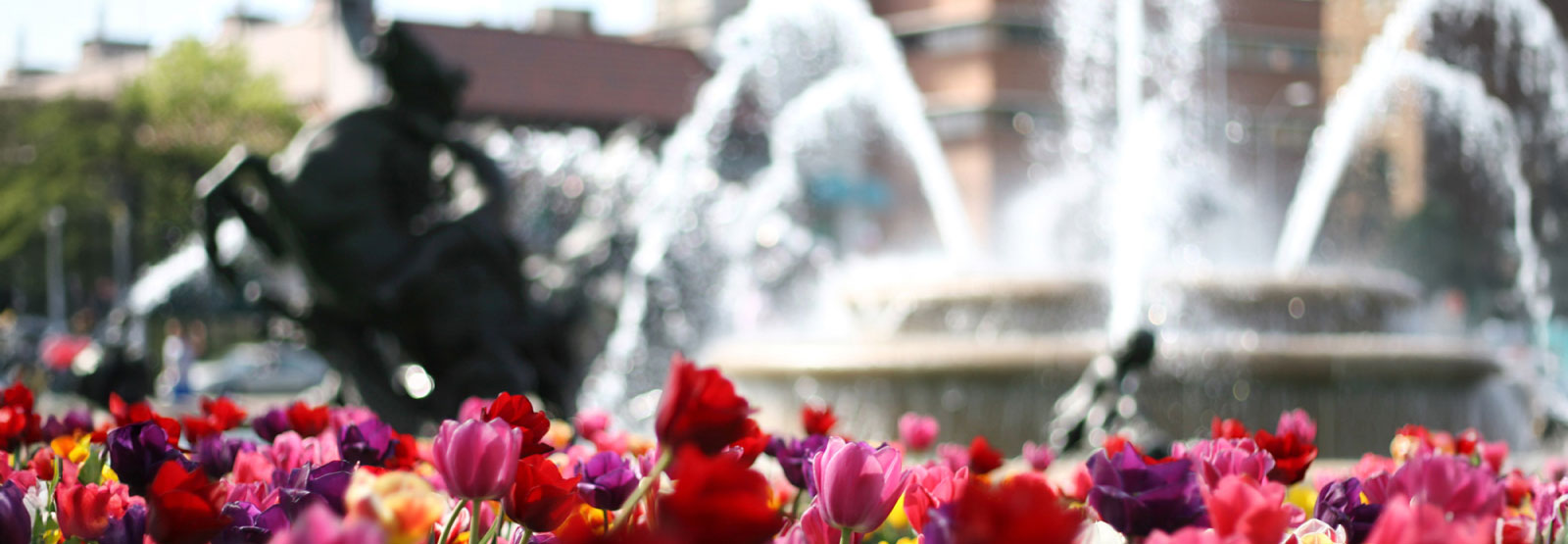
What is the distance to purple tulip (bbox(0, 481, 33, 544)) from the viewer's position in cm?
157

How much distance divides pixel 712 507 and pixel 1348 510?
3.59ft

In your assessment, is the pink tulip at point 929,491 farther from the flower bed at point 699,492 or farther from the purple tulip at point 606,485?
the purple tulip at point 606,485

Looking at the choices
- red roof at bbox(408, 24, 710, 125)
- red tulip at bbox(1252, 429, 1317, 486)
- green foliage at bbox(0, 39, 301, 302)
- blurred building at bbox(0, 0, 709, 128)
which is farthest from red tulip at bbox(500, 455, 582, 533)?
red roof at bbox(408, 24, 710, 125)

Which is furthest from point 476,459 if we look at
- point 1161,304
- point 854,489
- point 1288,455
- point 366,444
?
point 1161,304

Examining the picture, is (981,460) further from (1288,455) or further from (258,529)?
(258,529)

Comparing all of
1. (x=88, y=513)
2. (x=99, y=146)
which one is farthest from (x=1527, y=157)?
(x=88, y=513)

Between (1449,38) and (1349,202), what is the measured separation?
47.9ft

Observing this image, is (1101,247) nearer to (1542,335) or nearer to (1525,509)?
(1542,335)

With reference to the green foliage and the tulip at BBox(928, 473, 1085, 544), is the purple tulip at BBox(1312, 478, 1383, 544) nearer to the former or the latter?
the tulip at BBox(928, 473, 1085, 544)

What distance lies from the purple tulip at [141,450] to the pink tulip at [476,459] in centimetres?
59

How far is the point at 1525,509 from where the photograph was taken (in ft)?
9.31

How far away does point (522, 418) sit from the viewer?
1.84m

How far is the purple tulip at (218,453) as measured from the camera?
2.46m

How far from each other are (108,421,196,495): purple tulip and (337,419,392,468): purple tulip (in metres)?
0.23
